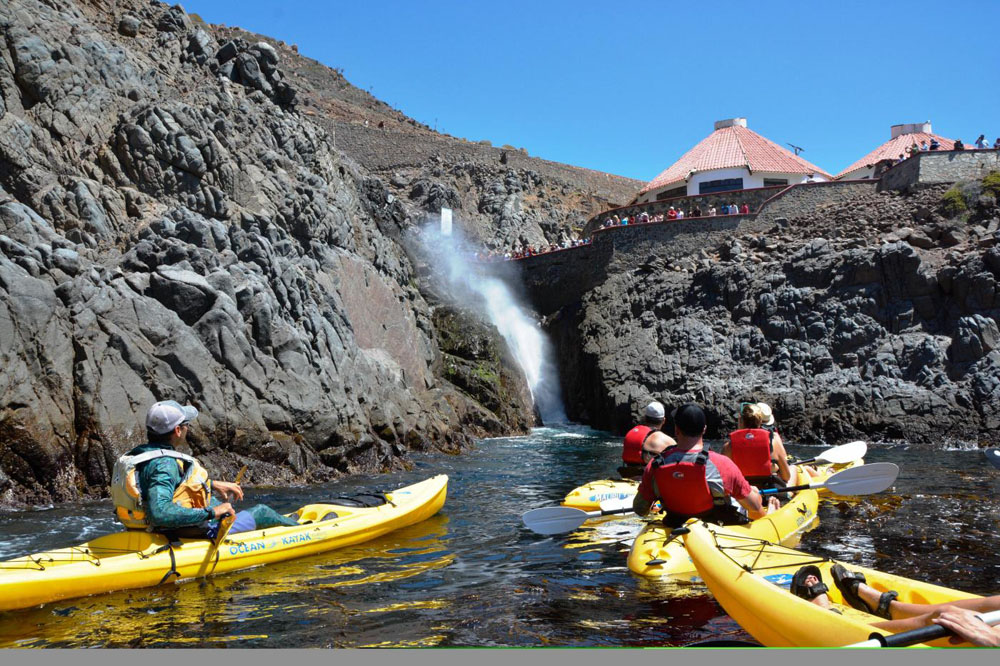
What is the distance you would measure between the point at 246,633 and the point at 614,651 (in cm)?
332

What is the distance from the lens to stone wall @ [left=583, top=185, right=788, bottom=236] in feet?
94.6

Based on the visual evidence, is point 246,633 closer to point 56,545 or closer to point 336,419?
point 56,545

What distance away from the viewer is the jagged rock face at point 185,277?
Answer: 12.3 metres

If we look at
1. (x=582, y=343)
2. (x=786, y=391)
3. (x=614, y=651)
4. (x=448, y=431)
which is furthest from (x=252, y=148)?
(x=614, y=651)

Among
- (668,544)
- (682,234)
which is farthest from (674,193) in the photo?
(668,544)

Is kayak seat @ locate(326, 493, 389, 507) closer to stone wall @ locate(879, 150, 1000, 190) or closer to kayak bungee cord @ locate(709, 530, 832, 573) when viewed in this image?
kayak bungee cord @ locate(709, 530, 832, 573)

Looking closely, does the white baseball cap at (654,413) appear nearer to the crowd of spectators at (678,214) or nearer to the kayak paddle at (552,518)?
the kayak paddle at (552,518)

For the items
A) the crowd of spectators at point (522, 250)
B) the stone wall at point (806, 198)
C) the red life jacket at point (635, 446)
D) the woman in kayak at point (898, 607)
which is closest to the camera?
the woman in kayak at point (898, 607)

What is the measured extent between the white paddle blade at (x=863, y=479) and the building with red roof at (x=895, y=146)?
28.7 metres

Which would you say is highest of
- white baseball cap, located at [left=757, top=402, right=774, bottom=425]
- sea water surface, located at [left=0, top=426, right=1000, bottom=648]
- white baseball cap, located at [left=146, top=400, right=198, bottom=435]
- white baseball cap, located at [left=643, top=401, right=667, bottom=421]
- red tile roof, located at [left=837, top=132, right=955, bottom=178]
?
red tile roof, located at [left=837, top=132, right=955, bottom=178]

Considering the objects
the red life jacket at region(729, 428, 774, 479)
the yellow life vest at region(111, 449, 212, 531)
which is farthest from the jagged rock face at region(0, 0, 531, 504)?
the red life jacket at region(729, 428, 774, 479)

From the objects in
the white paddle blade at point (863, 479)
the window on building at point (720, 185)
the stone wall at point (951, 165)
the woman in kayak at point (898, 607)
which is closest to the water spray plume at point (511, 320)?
the window on building at point (720, 185)

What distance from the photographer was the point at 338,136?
42.7 m

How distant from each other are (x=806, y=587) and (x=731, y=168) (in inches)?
1209
